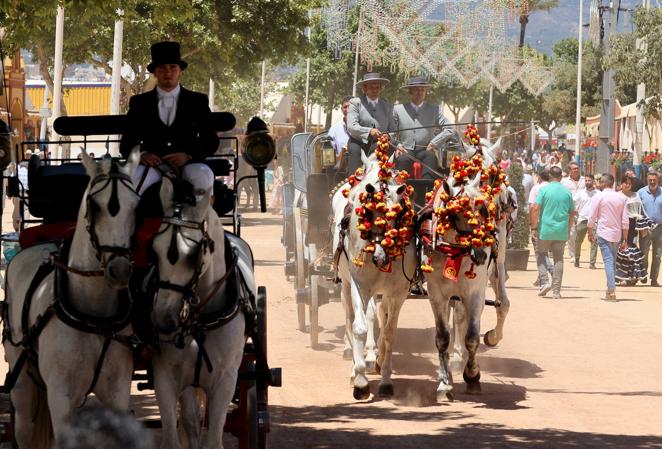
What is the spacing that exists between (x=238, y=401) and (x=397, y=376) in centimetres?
539

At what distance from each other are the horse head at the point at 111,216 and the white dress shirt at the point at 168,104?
4.74 ft

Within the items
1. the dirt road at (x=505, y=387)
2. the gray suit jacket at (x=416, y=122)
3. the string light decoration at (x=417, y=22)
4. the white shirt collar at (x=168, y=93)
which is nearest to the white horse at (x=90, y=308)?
the white shirt collar at (x=168, y=93)

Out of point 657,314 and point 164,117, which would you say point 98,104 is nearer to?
point 657,314

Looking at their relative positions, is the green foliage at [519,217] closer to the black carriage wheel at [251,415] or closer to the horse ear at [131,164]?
the black carriage wheel at [251,415]

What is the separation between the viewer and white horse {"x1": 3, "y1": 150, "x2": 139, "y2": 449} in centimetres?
712

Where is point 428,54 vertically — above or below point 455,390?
above

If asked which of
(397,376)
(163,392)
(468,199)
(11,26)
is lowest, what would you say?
(397,376)

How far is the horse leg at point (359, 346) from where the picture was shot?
1227 cm

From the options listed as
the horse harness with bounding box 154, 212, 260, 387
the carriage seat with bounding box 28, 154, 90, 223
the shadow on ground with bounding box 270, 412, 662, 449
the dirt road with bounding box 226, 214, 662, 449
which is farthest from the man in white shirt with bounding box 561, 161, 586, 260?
the horse harness with bounding box 154, 212, 260, 387

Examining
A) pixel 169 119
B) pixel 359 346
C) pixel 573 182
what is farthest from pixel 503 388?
pixel 573 182

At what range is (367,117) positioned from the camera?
1520 centimetres

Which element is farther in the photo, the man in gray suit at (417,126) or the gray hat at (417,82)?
the gray hat at (417,82)

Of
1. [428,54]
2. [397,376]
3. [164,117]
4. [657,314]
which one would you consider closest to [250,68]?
[428,54]

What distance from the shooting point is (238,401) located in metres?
8.78
